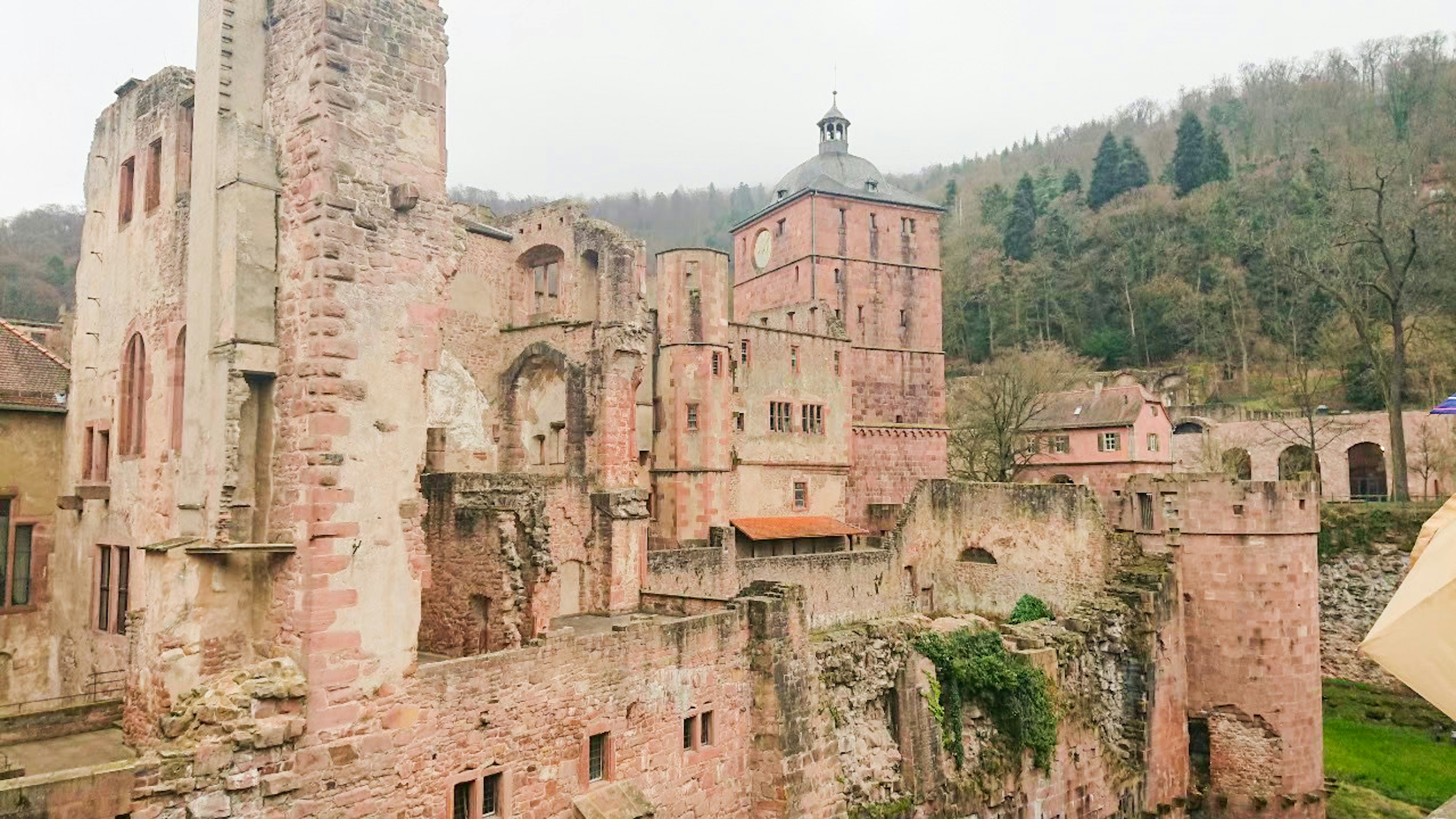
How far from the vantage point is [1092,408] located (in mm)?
42562

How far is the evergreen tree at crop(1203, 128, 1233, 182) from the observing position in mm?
60781

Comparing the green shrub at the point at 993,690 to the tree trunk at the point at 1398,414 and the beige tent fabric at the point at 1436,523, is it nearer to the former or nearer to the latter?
the beige tent fabric at the point at 1436,523

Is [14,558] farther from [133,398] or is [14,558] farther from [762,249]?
[762,249]

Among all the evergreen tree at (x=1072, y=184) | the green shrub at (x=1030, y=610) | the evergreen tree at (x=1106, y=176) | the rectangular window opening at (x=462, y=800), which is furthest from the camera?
the evergreen tree at (x=1072, y=184)

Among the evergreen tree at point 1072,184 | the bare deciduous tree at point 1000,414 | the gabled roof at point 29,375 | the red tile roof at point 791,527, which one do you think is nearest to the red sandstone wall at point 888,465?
the bare deciduous tree at point 1000,414

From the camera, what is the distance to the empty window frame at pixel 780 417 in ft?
99.4

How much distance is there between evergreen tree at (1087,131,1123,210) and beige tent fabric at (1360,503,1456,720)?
66786mm

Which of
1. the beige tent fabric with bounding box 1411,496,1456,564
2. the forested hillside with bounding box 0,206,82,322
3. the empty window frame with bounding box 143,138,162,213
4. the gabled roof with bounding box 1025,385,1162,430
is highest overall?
the forested hillside with bounding box 0,206,82,322

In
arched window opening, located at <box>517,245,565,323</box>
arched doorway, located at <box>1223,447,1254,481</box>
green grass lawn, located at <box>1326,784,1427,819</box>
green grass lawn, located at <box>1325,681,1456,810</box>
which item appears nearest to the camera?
green grass lawn, located at <box>1326,784,1427,819</box>

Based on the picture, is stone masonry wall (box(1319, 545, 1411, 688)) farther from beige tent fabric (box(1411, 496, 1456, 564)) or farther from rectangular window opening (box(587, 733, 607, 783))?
beige tent fabric (box(1411, 496, 1456, 564))

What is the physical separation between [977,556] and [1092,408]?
19.1 metres

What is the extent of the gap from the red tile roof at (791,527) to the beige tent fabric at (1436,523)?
23.7 meters

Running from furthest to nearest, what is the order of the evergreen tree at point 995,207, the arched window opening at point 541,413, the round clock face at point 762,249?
the evergreen tree at point 995,207
the round clock face at point 762,249
the arched window opening at point 541,413

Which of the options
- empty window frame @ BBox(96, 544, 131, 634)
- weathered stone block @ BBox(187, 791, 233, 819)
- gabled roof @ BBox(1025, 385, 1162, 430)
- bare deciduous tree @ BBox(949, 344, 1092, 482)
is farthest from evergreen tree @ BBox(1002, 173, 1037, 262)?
weathered stone block @ BBox(187, 791, 233, 819)
